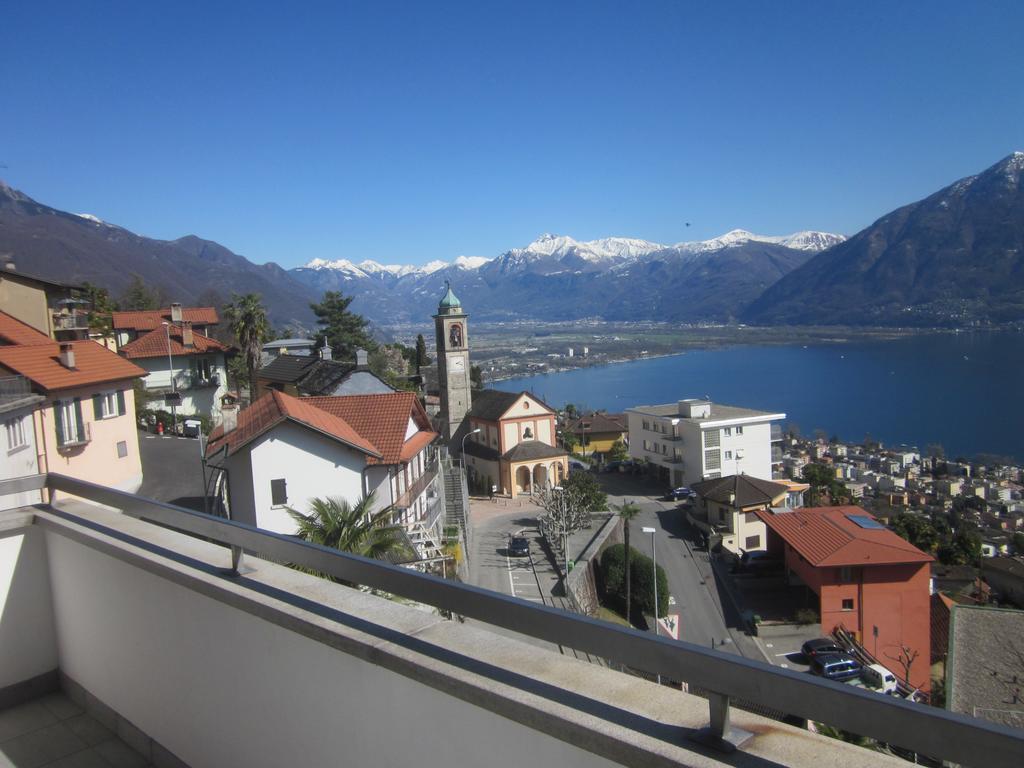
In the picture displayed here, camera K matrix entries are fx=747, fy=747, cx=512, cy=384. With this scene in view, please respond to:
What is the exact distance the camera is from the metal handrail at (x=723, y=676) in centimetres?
A: 113

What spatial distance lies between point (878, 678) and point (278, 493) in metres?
15.7

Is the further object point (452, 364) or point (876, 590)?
point (452, 364)

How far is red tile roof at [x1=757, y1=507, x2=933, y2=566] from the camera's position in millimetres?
24453

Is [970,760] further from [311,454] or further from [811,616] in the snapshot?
[811,616]

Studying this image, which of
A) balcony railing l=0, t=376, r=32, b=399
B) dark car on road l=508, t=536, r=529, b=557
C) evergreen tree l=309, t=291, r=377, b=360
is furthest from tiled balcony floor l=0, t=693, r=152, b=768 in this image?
evergreen tree l=309, t=291, r=377, b=360

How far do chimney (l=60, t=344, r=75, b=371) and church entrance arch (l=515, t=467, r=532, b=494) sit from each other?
26447 mm

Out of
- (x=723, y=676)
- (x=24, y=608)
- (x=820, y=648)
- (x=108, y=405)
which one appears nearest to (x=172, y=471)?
(x=108, y=405)

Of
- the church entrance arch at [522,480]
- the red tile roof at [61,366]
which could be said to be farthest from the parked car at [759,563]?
the red tile roof at [61,366]

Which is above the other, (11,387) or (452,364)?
(11,387)

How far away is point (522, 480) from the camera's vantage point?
40219mm

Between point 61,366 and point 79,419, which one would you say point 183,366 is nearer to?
point 61,366

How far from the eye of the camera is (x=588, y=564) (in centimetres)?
2666

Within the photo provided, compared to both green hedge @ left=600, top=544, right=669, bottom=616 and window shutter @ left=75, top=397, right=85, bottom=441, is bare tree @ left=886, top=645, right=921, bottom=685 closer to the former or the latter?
green hedge @ left=600, top=544, right=669, bottom=616

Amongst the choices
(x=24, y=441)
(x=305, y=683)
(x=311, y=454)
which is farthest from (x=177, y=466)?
(x=305, y=683)
